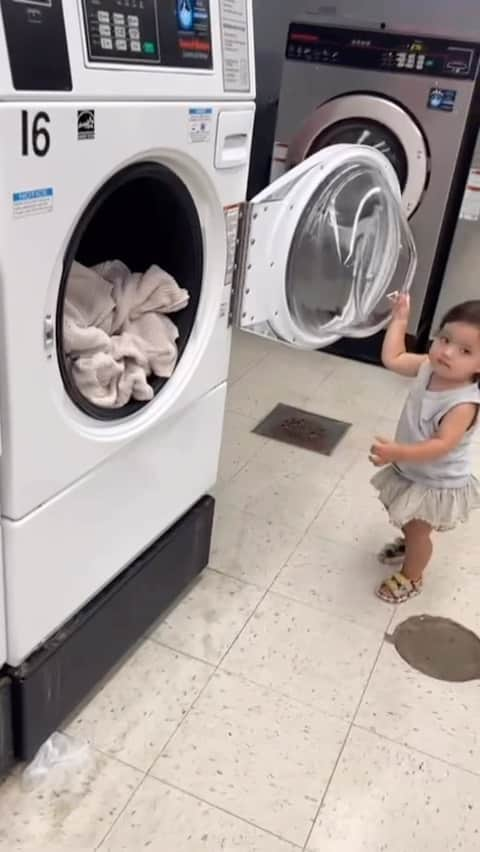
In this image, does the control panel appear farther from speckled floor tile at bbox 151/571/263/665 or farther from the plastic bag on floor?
the plastic bag on floor

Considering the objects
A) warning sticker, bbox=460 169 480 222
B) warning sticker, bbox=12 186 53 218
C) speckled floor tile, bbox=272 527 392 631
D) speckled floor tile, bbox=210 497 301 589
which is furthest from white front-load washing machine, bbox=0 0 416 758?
warning sticker, bbox=460 169 480 222

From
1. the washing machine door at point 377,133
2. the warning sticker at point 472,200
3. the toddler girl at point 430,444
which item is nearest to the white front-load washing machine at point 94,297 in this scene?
the toddler girl at point 430,444

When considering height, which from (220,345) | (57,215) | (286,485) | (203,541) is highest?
(57,215)

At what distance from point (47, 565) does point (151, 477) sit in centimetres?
27

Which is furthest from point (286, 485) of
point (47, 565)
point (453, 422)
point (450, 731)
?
point (47, 565)

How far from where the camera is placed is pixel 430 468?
60.1 inches

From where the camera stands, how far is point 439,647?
1512 mm

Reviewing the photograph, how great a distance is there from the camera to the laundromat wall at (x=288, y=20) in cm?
275

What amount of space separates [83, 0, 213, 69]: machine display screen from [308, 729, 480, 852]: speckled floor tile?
1099 mm

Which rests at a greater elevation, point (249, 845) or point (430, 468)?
point (430, 468)

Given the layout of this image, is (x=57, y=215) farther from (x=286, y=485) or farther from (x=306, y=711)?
(x=286, y=485)

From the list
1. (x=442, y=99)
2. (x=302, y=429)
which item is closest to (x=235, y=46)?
(x=302, y=429)

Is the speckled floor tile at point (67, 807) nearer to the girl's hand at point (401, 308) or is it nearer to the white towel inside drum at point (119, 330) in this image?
the white towel inside drum at point (119, 330)

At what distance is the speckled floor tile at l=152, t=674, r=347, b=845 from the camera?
1161mm
